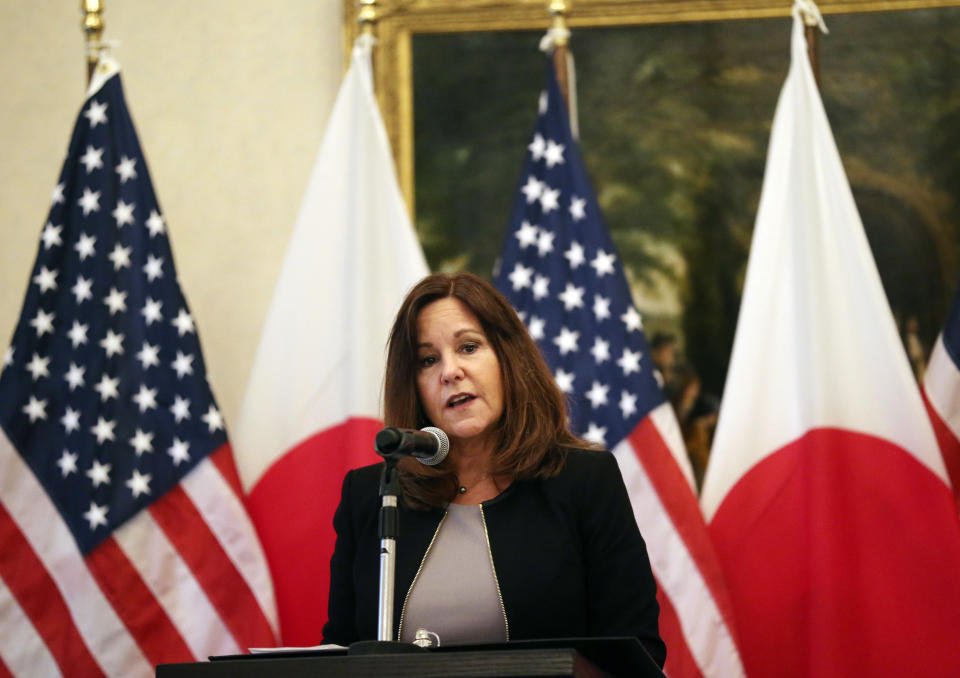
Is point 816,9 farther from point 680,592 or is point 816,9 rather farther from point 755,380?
point 680,592

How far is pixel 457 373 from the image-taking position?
2.67 m

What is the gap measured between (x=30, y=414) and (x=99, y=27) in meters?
1.51

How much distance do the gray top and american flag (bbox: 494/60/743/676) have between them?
4.53ft

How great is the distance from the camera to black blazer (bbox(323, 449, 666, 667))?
242 cm

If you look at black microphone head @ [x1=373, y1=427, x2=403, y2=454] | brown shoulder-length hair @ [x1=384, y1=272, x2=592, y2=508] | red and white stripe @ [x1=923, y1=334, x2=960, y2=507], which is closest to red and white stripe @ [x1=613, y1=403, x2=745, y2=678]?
red and white stripe @ [x1=923, y1=334, x2=960, y2=507]

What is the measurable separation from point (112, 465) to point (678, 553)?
1974 millimetres

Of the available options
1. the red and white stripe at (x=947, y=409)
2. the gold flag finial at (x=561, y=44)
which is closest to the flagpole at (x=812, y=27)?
the gold flag finial at (x=561, y=44)

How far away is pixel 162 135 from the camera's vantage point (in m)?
4.69

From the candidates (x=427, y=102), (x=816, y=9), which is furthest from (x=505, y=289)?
(x=816, y=9)

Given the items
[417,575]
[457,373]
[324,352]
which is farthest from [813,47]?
[417,575]

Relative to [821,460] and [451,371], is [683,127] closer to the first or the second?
[821,460]

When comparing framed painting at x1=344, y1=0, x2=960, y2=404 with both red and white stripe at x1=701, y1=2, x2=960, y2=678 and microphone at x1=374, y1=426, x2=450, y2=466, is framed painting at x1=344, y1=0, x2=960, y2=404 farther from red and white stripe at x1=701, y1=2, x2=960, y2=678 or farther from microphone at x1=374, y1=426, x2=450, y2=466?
microphone at x1=374, y1=426, x2=450, y2=466

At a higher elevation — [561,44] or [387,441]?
[561,44]

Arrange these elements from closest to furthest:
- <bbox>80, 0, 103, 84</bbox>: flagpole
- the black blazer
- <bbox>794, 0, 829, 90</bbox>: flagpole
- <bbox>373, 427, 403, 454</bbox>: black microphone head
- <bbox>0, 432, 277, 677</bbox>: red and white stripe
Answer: <bbox>373, 427, 403, 454</bbox>: black microphone head < the black blazer < <bbox>0, 432, 277, 677</bbox>: red and white stripe < <bbox>794, 0, 829, 90</bbox>: flagpole < <bbox>80, 0, 103, 84</bbox>: flagpole
